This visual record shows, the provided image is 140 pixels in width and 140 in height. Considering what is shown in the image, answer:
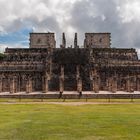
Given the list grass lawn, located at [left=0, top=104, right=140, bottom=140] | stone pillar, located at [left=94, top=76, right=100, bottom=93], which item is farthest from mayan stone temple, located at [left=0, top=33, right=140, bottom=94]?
grass lawn, located at [left=0, top=104, right=140, bottom=140]

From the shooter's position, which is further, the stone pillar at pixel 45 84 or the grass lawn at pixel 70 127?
the stone pillar at pixel 45 84

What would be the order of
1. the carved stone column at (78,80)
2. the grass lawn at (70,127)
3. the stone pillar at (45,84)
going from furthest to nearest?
the stone pillar at (45,84), the carved stone column at (78,80), the grass lawn at (70,127)

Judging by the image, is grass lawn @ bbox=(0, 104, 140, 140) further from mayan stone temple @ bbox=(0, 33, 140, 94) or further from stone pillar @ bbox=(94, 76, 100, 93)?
mayan stone temple @ bbox=(0, 33, 140, 94)

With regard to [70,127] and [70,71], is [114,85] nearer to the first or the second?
[70,71]

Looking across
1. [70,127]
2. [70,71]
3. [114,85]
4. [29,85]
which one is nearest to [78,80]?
[114,85]

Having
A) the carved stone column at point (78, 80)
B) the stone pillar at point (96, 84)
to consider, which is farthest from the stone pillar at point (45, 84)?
the stone pillar at point (96, 84)

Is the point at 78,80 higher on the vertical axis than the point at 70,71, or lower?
lower

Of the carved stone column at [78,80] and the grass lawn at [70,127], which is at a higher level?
the carved stone column at [78,80]

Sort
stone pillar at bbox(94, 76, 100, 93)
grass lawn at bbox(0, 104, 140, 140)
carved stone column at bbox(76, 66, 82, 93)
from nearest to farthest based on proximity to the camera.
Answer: grass lawn at bbox(0, 104, 140, 140) < stone pillar at bbox(94, 76, 100, 93) < carved stone column at bbox(76, 66, 82, 93)

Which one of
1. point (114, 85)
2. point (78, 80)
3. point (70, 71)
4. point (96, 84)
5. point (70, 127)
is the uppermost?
point (70, 71)

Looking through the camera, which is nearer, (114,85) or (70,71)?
(114,85)

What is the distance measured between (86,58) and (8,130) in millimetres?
42263

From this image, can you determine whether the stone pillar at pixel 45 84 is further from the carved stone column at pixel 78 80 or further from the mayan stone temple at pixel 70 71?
the carved stone column at pixel 78 80

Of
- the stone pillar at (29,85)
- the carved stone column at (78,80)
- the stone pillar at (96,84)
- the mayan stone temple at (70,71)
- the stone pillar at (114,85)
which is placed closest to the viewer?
the stone pillar at (96,84)
